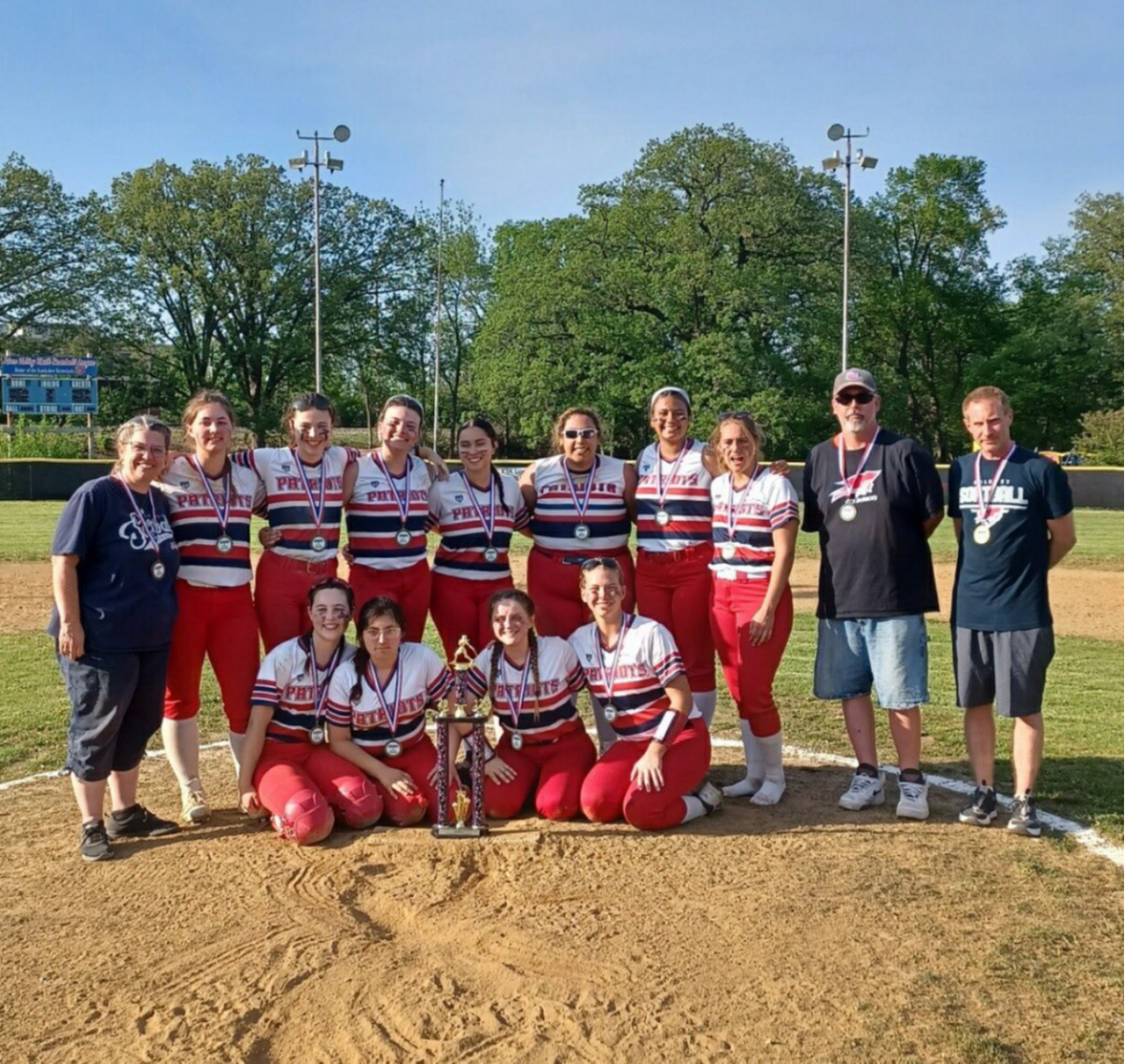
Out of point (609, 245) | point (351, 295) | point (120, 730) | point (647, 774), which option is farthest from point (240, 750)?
point (351, 295)

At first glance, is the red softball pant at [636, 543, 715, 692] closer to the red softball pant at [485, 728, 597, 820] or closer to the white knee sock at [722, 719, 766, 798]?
the white knee sock at [722, 719, 766, 798]

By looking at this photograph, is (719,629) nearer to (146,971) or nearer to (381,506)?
(381,506)

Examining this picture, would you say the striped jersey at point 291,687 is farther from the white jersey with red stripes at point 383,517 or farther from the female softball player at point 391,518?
the white jersey with red stripes at point 383,517

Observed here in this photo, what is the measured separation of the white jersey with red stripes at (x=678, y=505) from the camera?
4.84 metres

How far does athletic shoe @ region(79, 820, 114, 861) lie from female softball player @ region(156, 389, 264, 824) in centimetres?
43

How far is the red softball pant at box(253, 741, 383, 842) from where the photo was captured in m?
4.23

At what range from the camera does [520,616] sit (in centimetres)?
441

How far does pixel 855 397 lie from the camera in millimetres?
4516

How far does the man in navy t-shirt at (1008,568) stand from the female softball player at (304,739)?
8.60 feet

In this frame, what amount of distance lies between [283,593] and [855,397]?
2658mm

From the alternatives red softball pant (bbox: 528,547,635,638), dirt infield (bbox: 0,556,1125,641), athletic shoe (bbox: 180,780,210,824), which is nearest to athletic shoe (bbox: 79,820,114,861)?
athletic shoe (bbox: 180,780,210,824)

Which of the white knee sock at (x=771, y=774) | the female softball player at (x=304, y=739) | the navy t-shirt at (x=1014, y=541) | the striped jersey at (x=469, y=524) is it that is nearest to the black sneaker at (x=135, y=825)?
the female softball player at (x=304, y=739)

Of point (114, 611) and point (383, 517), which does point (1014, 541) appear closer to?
point (383, 517)

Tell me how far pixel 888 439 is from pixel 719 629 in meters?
1.13
